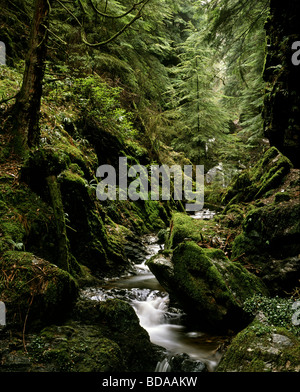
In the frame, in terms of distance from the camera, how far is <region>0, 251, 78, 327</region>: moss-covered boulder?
2803 mm

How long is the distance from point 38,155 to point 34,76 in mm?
1532

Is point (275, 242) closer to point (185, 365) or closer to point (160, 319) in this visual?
point (160, 319)

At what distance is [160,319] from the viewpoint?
4.86m

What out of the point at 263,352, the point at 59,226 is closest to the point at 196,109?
the point at 59,226

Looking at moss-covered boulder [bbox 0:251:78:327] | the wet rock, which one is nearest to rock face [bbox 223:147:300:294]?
the wet rock

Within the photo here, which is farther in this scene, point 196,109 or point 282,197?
point 196,109

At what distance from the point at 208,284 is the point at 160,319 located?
138 cm

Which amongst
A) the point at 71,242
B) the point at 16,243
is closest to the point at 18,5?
the point at 71,242

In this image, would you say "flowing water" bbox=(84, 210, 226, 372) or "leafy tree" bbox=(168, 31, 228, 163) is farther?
"leafy tree" bbox=(168, 31, 228, 163)

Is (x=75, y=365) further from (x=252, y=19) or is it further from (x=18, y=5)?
(x=18, y=5)

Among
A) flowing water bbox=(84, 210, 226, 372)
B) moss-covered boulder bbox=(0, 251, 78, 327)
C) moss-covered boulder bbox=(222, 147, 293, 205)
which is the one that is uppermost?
moss-covered boulder bbox=(222, 147, 293, 205)

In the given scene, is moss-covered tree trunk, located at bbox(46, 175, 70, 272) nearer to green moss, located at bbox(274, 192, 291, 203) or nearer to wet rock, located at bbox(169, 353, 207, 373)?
wet rock, located at bbox(169, 353, 207, 373)

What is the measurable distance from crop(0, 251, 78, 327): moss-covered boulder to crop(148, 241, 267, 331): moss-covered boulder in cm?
192

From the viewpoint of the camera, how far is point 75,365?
8.67 ft
